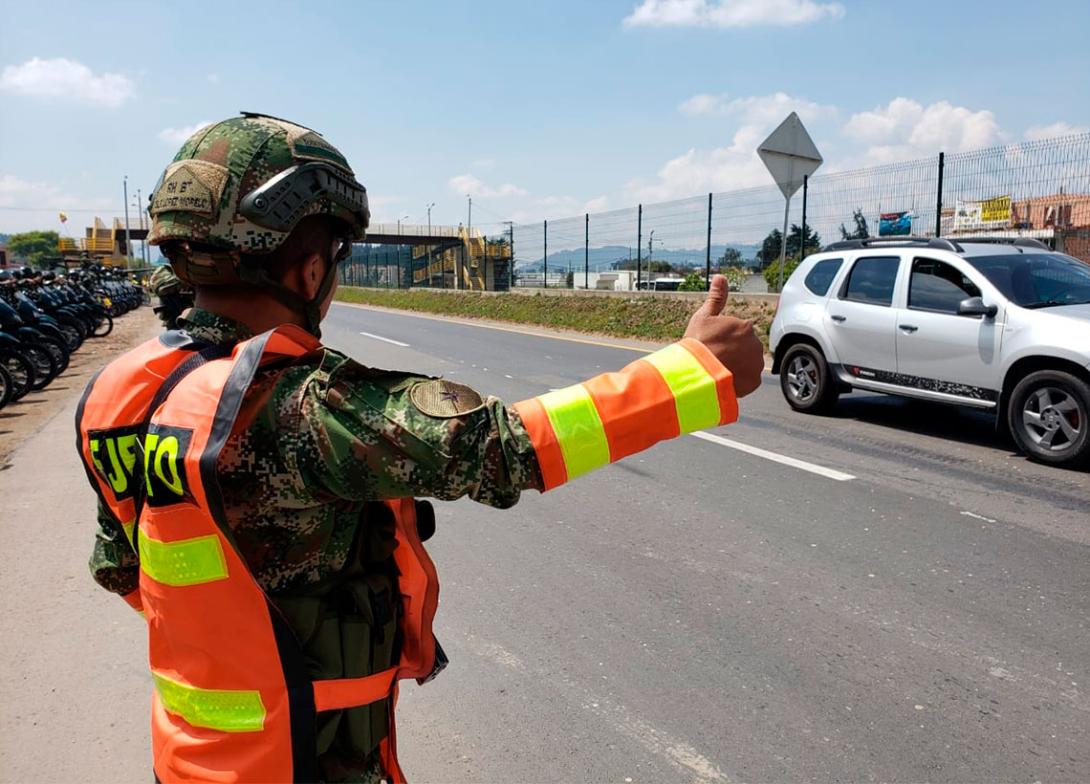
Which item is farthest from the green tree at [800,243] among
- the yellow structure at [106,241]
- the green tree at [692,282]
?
the yellow structure at [106,241]

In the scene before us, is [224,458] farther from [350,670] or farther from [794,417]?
[794,417]

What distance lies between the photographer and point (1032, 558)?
14.6 ft

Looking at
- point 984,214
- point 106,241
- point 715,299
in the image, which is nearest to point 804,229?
point 984,214

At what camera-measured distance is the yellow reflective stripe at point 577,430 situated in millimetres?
1186

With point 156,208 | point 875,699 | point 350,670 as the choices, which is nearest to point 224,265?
point 156,208

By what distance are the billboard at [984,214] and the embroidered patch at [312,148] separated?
47.1 feet

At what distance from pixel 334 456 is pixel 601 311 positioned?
1956 centimetres

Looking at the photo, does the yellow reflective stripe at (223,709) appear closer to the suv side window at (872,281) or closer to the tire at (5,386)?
the suv side window at (872,281)

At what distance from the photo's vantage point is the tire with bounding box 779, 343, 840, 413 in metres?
8.34

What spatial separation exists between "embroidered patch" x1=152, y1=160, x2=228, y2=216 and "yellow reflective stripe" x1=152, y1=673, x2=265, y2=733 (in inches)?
30.7

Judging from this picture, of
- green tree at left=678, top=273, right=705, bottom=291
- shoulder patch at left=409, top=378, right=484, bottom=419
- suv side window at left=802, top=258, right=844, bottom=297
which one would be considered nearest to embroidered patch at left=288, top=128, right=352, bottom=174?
shoulder patch at left=409, top=378, right=484, bottom=419

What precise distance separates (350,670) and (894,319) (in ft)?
23.8

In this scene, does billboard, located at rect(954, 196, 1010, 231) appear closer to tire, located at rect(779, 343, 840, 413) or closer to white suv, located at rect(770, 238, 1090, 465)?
white suv, located at rect(770, 238, 1090, 465)

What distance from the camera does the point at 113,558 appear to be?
64.7 inches
